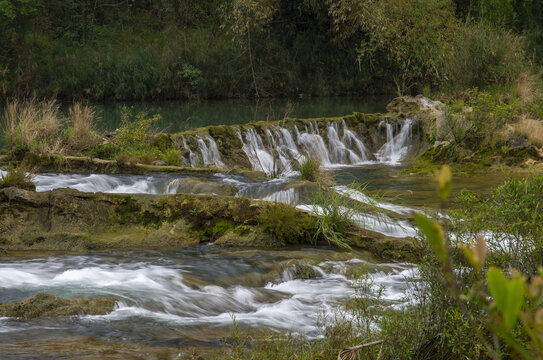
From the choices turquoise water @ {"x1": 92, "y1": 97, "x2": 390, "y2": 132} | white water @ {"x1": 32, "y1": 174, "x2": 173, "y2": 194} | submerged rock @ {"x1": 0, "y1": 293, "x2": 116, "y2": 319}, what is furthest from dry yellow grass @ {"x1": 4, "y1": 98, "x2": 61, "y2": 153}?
submerged rock @ {"x1": 0, "y1": 293, "x2": 116, "y2": 319}

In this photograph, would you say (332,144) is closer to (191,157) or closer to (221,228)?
(191,157)

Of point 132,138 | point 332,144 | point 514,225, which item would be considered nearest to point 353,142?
point 332,144

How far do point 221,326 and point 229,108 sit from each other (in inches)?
884

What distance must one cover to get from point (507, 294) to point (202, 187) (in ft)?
32.3

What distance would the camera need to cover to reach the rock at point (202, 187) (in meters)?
10.3

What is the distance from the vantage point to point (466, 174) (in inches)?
558

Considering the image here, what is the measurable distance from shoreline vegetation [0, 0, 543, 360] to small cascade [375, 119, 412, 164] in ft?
1.12

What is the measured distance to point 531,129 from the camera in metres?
14.8

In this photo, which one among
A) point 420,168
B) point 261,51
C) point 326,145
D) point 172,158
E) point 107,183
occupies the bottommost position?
point 420,168

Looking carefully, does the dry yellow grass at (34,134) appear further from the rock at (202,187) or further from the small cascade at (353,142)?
the small cascade at (353,142)

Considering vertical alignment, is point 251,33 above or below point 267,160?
above

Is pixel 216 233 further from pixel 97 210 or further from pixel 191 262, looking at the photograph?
pixel 97 210

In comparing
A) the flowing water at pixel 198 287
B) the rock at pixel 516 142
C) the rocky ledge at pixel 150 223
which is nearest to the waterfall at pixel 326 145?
the rock at pixel 516 142

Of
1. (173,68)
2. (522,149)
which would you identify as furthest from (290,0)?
(522,149)
